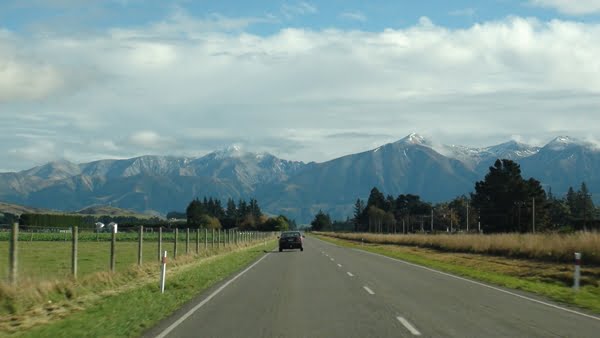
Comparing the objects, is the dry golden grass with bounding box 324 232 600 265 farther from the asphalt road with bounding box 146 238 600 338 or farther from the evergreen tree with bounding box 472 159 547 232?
the evergreen tree with bounding box 472 159 547 232

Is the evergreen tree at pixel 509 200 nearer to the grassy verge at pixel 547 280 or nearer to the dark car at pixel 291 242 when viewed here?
the dark car at pixel 291 242

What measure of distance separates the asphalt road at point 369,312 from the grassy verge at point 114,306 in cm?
58

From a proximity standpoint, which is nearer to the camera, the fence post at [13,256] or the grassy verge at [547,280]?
the fence post at [13,256]

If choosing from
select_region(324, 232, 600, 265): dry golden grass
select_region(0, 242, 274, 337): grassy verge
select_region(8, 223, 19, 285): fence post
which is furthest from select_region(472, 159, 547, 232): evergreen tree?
select_region(8, 223, 19, 285): fence post

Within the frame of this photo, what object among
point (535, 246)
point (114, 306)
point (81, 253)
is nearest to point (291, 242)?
point (81, 253)

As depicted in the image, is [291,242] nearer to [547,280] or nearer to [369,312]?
[547,280]

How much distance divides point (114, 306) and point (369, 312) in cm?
573

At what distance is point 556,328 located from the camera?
12789 millimetres

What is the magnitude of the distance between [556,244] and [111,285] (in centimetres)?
2849

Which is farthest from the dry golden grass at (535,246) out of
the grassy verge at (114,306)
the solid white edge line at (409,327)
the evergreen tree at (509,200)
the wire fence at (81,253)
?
the evergreen tree at (509,200)

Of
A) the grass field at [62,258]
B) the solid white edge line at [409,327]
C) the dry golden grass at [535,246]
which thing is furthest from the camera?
the dry golden grass at [535,246]

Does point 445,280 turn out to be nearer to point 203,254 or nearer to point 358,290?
point 358,290

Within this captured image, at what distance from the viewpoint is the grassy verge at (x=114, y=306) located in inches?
485

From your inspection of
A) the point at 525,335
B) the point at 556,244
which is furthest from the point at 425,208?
the point at 525,335
